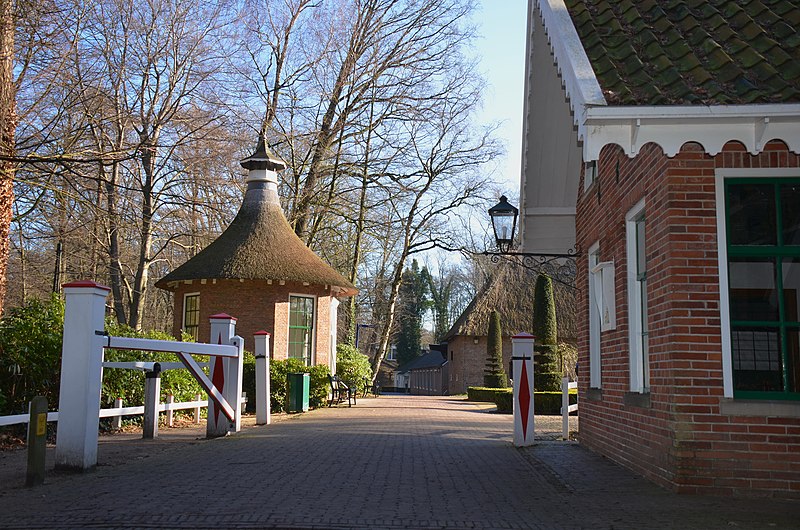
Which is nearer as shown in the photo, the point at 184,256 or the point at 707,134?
the point at 707,134

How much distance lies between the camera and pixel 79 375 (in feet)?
26.3

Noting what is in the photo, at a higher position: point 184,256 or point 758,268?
point 184,256

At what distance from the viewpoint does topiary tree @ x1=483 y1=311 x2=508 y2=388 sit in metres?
39.7

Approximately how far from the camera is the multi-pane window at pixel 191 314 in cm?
2338

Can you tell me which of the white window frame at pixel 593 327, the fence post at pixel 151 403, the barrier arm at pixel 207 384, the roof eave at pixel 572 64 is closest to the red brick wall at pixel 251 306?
the barrier arm at pixel 207 384

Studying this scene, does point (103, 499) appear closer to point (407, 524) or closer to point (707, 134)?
point (407, 524)

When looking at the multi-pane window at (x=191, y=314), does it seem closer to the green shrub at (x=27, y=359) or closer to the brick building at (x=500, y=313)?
the green shrub at (x=27, y=359)

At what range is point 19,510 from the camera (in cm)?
613

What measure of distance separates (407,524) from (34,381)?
874cm

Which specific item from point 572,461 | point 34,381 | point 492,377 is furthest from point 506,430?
point 492,377

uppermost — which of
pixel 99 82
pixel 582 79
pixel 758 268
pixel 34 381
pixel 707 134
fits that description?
pixel 99 82

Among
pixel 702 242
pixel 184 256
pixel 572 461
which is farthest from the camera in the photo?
pixel 184 256

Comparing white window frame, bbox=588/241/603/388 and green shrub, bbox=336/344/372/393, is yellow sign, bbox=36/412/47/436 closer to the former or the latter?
white window frame, bbox=588/241/603/388

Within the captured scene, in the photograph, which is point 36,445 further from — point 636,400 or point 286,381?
point 286,381
